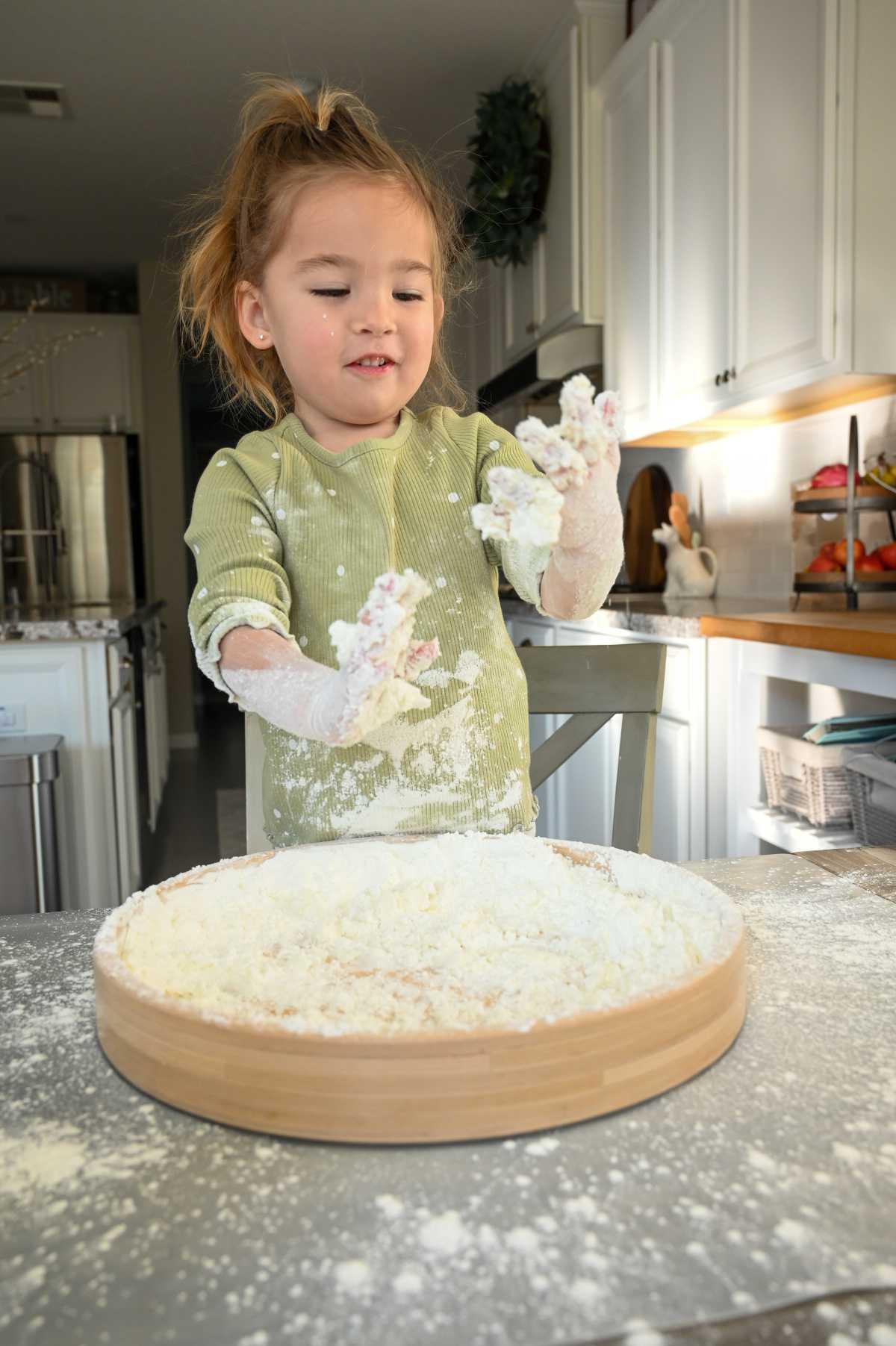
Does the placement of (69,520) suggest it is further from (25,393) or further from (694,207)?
(694,207)

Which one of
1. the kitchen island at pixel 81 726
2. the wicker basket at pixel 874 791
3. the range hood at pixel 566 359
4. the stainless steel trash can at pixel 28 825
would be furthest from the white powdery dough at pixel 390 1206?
the range hood at pixel 566 359

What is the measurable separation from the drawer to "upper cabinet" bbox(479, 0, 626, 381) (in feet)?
4.70

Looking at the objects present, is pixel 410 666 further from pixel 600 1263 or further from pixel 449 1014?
pixel 600 1263

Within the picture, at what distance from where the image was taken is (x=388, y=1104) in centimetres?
40

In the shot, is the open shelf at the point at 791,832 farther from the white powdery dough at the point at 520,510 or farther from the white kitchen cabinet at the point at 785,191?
the white powdery dough at the point at 520,510

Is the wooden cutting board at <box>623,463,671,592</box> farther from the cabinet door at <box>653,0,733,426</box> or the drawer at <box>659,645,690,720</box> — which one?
the drawer at <box>659,645,690,720</box>

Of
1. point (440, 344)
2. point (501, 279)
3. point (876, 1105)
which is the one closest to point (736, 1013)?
point (876, 1105)

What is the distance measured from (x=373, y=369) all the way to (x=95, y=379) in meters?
5.44

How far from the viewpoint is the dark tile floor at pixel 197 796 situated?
132 inches

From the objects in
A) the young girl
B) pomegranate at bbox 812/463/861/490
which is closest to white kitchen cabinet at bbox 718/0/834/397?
pomegranate at bbox 812/463/861/490

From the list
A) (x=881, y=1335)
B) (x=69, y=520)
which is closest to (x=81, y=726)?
(x=881, y=1335)

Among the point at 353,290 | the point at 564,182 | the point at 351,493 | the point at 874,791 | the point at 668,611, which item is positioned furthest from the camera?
the point at 564,182

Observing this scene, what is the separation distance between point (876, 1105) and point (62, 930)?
1.63 ft

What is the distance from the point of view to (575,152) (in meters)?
3.09
